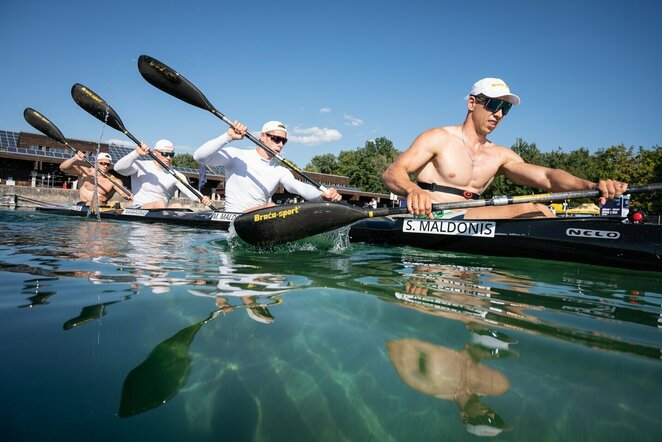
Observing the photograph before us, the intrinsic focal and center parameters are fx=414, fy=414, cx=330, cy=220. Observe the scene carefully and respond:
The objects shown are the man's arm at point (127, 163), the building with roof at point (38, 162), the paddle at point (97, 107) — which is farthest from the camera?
the building with roof at point (38, 162)

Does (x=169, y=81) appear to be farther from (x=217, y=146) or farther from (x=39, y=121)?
(x=39, y=121)

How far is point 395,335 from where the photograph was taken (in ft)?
4.45

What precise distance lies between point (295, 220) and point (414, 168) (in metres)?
1.55

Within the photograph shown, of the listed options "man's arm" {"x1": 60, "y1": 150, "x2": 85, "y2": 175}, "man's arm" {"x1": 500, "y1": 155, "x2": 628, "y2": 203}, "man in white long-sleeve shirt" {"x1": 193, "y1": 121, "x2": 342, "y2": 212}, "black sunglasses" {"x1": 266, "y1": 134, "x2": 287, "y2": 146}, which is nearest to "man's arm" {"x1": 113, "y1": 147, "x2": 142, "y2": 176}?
"man's arm" {"x1": 60, "y1": 150, "x2": 85, "y2": 175}

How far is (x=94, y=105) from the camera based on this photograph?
327 inches

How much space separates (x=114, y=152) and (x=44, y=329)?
3624 cm

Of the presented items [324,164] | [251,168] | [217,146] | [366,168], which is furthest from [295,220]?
[324,164]

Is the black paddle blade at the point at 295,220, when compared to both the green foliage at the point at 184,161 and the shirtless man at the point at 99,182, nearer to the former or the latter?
the shirtless man at the point at 99,182

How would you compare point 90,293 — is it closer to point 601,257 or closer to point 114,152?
point 601,257

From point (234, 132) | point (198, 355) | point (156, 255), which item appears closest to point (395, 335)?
point (198, 355)

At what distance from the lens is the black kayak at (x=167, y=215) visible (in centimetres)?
652

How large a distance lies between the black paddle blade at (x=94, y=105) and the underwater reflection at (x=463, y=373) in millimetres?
8732

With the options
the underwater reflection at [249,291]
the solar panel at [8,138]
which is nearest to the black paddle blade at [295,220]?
the underwater reflection at [249,291]

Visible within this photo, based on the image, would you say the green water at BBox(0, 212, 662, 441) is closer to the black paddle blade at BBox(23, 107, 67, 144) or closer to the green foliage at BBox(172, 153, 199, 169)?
the black paddle blade at BBox(23, 107, 67, 144)
